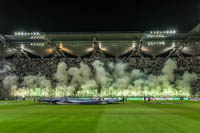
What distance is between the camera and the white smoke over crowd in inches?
2891

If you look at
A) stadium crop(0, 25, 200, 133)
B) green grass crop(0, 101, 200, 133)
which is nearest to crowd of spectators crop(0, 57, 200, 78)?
stadium crop(0, 25, 200, 133)

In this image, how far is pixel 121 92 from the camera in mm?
75000

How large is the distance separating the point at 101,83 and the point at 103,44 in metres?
17.2

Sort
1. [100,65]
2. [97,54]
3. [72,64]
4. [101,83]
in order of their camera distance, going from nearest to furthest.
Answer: [101,83]
[100,65]
[72,64]
[97,54]

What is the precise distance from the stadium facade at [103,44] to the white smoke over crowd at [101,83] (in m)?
7.68

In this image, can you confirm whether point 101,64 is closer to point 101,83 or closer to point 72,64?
point 101,83

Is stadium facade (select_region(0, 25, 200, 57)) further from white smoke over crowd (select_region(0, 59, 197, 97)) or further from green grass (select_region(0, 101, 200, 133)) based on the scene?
green grass (select_region(0, 101, 200, 133))

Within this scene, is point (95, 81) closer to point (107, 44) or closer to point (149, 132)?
point (107, 44)

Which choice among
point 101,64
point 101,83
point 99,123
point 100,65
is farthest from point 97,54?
point 99,123

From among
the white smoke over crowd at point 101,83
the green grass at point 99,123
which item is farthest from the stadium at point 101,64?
the green grass at point 99,123

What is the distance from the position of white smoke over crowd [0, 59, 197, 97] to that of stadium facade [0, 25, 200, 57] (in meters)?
7.68

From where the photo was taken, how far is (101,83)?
248 ft

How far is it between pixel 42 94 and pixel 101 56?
3136 cm

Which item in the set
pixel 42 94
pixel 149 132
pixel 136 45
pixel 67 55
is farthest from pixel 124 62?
pixel 149 132
